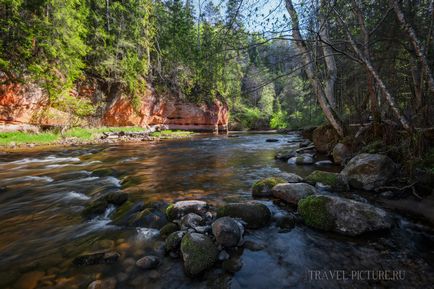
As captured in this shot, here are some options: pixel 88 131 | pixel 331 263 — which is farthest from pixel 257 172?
pixel 88 131

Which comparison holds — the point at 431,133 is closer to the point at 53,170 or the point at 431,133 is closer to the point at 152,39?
the point at 53,170

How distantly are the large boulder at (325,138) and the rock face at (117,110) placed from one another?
58.8 feet

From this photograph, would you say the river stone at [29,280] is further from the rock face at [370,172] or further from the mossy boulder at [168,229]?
the rock face at [370,172]

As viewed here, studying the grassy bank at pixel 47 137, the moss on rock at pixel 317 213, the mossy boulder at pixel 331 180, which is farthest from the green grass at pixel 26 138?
the moss on rock at pixel 317 213

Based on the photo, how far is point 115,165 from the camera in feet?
28.6

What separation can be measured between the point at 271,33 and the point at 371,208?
11.7 ft

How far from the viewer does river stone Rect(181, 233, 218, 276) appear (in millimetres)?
2607

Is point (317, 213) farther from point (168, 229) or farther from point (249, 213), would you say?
point (168, 229)

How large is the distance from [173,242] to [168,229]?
0.44 meters

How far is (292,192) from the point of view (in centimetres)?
443

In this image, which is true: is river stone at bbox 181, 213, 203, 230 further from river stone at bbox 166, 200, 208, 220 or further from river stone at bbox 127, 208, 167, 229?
river stone at bbox 127, 208, 167, 229

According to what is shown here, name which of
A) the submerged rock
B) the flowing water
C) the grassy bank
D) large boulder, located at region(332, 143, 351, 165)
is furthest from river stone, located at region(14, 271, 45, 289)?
the grassy bank

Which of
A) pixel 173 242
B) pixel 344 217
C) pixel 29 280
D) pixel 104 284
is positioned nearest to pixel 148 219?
pixel 173 242

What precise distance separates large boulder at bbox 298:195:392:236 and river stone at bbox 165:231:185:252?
1.97 metres
